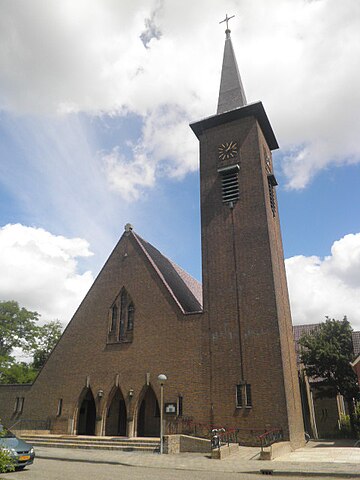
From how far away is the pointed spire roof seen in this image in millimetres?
26781

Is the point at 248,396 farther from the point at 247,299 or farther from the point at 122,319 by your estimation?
the point at 122,319

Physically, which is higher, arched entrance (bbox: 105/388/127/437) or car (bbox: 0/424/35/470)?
arched entrance (bbox: 105/388/127/437)

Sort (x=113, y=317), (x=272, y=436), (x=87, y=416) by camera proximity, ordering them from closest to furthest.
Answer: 1. (x=272, y=436)
2. (x=113, y=317)
3. (x=87, y=416)

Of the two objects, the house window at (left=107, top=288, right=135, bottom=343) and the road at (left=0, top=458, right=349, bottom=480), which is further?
the house window at (left=107, top=288, right=135, bottom=343)

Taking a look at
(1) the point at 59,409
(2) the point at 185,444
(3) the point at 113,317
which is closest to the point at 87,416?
(1) the point at 59,409

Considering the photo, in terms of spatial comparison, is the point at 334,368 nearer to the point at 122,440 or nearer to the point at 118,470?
the point at 122,440

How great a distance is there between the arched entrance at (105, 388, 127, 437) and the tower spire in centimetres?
1924

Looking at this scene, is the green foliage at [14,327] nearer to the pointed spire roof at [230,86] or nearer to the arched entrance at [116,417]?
the arched entrance at [116,417]

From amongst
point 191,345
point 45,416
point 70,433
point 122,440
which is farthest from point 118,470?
point 45,416

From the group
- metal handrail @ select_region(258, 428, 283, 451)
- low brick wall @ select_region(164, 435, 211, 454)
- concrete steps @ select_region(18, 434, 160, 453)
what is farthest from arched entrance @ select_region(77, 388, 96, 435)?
metal handrail @ select_region(258, 428, 283, 451)

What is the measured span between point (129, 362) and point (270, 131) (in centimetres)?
1718

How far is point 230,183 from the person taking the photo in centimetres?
2403

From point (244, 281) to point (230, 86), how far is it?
1425 centimetres

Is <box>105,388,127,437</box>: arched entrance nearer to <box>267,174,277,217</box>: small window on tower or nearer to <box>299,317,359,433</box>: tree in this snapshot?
<box>299,317,359,433</box>: tree
